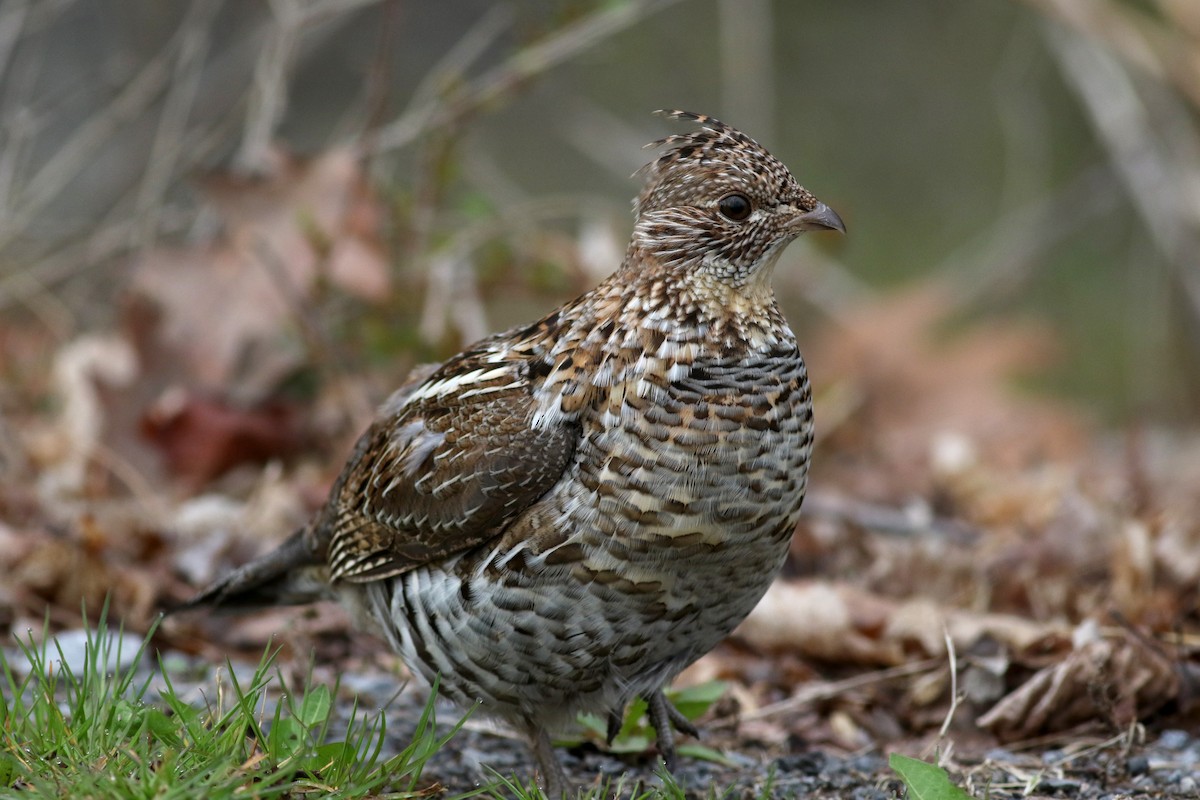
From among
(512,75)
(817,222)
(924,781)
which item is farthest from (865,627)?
(512,75)

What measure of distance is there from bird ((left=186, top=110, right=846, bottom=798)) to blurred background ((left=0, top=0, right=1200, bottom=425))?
263 cm

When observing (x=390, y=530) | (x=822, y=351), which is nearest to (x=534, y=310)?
(x=822, y=351)

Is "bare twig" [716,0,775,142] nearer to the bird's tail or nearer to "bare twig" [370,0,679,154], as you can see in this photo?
"bare twig" [370,0,679,154]

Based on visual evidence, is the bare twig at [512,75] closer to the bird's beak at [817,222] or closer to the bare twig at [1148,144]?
the bird's beak at [817,222]

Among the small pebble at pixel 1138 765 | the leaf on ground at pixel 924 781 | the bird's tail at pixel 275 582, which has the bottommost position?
the small pebble at pixel 1138 765

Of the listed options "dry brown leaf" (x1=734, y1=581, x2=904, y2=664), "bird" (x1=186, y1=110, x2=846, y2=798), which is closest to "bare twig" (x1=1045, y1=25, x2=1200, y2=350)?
"dry brown leaf" (x1=734, y1=581, x2=904, y2=664)

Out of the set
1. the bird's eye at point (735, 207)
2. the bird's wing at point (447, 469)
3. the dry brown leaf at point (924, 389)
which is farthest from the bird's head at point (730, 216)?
the dry brown leaf at point (924, 389)

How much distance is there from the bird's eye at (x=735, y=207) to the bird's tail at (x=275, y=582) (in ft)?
5.53

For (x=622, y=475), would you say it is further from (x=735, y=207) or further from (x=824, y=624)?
(x=824, y=624)

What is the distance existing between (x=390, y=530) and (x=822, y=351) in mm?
5537

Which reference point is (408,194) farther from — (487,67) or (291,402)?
(487,67)

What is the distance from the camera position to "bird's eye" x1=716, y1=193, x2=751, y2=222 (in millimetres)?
3467

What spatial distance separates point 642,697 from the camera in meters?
3.60

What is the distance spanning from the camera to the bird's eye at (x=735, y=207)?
347 centimetres
